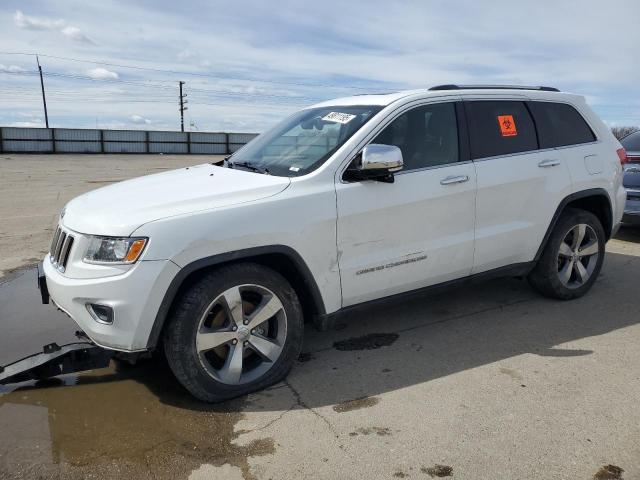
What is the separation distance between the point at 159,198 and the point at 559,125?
11.4ft

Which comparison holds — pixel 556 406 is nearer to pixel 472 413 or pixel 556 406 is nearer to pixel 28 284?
pixel 472 413

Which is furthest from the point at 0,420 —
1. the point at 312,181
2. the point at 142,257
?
the point at 312,181

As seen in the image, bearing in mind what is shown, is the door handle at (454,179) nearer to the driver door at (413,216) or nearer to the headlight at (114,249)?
the driver door at (413,216)

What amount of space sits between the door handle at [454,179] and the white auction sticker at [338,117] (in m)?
0.80

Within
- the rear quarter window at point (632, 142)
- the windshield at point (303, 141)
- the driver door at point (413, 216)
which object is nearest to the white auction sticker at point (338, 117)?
the windshield at point (303, 141)

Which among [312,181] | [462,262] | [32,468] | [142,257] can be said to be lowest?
[32,468]

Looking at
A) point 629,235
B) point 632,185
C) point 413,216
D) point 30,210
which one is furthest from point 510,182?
point 30,210

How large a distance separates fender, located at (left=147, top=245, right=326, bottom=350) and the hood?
297mm

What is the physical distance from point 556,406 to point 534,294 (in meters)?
2.18

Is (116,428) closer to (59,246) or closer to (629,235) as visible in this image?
(59,246)

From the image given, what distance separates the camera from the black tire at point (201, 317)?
3.11 metres

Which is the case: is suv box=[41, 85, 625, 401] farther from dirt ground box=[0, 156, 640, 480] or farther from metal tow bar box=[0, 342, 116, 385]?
dirt ground box=[0, 156, 640, 480]

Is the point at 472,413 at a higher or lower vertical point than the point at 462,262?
lower

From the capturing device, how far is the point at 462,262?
13.6 ft
